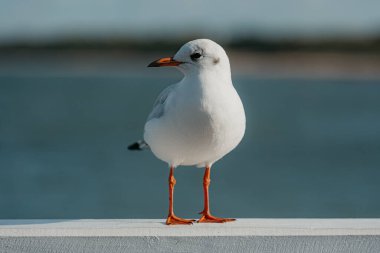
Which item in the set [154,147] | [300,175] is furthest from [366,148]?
[154,147]

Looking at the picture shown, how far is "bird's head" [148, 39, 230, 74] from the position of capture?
3.69 m

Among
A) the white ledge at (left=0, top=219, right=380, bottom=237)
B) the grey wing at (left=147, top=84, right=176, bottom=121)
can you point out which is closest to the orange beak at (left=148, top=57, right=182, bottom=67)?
the grey wing at (left=147, top=84, right=176, bottom=121)

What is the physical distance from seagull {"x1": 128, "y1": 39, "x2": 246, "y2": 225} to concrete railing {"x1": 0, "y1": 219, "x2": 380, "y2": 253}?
0.77 m

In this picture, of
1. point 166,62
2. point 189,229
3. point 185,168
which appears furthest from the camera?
point 185,168

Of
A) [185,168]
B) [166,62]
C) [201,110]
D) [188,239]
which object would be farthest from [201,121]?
[185,168]

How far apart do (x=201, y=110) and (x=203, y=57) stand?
223 millimetres

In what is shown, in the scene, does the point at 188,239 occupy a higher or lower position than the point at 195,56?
lower

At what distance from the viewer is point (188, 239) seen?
2.78 meters

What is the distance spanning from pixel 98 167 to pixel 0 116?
19.0 metres

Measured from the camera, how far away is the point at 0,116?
135ft

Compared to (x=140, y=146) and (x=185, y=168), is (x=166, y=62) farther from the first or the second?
(x=185, y=168)

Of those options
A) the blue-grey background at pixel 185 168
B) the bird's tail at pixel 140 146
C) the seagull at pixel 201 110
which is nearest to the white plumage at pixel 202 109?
the seagull at pixel 201 110

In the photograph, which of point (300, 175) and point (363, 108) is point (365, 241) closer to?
point (300, 175)

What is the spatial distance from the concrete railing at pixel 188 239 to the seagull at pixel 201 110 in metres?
0.77
